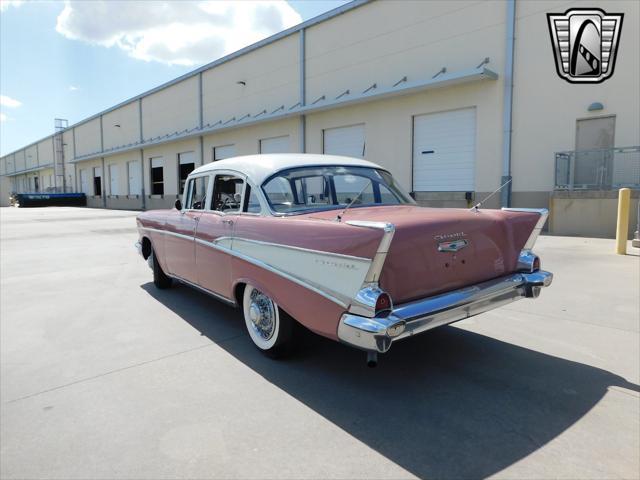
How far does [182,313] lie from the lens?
5.00 meters

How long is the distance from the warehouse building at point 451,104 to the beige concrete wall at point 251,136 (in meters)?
0.08

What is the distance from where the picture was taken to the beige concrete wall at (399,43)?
13.6m

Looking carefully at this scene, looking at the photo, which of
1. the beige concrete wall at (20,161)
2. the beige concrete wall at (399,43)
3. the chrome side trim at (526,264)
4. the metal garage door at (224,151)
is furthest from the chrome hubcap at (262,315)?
the beige concrete wall at (20,161)

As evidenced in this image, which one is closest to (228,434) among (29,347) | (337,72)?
(29,347)

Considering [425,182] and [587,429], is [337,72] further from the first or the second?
[587,429]

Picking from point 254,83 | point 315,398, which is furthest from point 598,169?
point 254,83

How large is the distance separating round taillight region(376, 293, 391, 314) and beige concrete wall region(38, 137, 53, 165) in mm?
60959

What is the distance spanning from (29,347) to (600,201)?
12.4m

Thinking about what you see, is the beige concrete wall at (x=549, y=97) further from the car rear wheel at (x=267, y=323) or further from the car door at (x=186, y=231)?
the car rear wheel at (x=267, y=323)

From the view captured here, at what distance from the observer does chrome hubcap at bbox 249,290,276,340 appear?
3.61m

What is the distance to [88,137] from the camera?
145 ft

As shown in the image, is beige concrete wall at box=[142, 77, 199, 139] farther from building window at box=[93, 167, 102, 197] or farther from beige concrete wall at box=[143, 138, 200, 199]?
building window at box=[93, 167, 102, 197]

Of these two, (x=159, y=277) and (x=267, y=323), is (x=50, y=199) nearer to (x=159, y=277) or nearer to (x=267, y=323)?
(x=159, y=277)

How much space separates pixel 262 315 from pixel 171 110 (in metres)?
29.6
